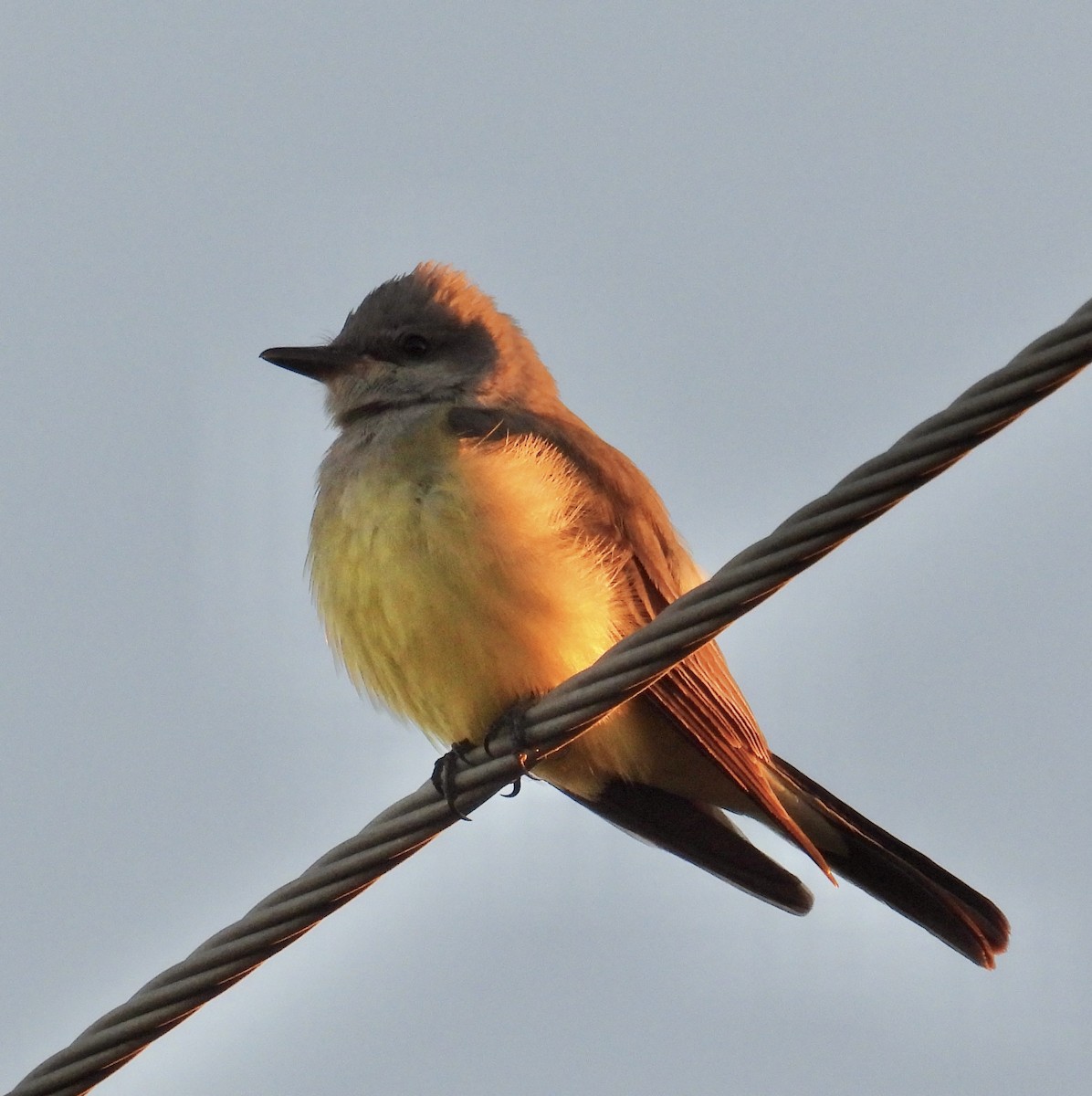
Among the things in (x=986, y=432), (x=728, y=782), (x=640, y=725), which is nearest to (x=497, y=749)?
(x=640, y=725)

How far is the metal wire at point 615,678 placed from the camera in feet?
10.1

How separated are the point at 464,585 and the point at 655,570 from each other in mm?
1040

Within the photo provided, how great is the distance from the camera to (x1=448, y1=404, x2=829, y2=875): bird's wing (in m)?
5.32

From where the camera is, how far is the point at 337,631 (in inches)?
219

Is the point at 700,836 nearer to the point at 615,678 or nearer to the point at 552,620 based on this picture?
the point at 552,620

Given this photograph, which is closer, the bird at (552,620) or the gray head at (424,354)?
the bird at (552,620)

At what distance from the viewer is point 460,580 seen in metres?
5.13

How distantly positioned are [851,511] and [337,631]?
8.77 feet

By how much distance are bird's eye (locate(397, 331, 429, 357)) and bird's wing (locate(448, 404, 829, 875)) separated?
0.65 meters

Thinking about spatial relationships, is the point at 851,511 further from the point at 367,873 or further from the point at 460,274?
the point at 460,274

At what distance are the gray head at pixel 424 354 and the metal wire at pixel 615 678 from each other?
8.50 feet

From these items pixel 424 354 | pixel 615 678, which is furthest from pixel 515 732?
pixel 424 354

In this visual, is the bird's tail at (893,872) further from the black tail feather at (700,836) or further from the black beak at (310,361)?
the black beak at (310,361)

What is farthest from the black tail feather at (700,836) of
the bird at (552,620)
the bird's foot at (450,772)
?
the bird's foot at (450,772)
